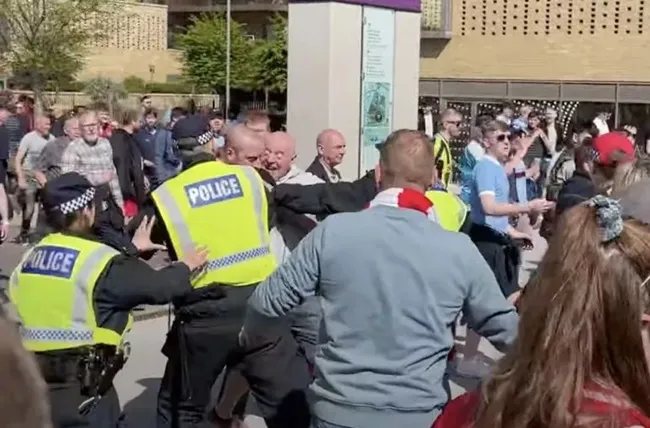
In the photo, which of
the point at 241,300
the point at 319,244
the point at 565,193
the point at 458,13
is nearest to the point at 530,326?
the point at 319,244

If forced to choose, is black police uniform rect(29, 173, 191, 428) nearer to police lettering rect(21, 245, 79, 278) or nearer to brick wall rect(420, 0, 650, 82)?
police lettering rect(21, 245, 79, 278)

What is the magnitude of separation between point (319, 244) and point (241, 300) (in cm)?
168

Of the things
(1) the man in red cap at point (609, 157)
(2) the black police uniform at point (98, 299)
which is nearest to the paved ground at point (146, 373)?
(1) the man in red cap at point (609, 157)

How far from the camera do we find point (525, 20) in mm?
33500

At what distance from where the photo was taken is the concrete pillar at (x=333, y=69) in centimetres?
1098

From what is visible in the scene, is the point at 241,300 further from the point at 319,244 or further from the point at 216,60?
the point at 216,60

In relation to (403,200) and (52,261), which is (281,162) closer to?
(52,261)

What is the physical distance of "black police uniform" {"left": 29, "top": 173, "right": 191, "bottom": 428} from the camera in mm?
4789

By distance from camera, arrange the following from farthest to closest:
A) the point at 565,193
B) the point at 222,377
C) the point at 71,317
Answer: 1. the point at 565,193
2. the point at 222,377
3. the point at 71,317

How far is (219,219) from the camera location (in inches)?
223

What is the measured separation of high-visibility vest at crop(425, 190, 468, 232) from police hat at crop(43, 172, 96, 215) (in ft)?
7.47

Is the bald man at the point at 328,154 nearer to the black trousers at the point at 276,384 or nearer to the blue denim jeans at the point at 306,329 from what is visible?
the blue denim jeans at the point at 306,329

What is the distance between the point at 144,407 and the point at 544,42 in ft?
90.1

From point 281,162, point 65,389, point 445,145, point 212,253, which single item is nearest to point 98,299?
point 65,389
